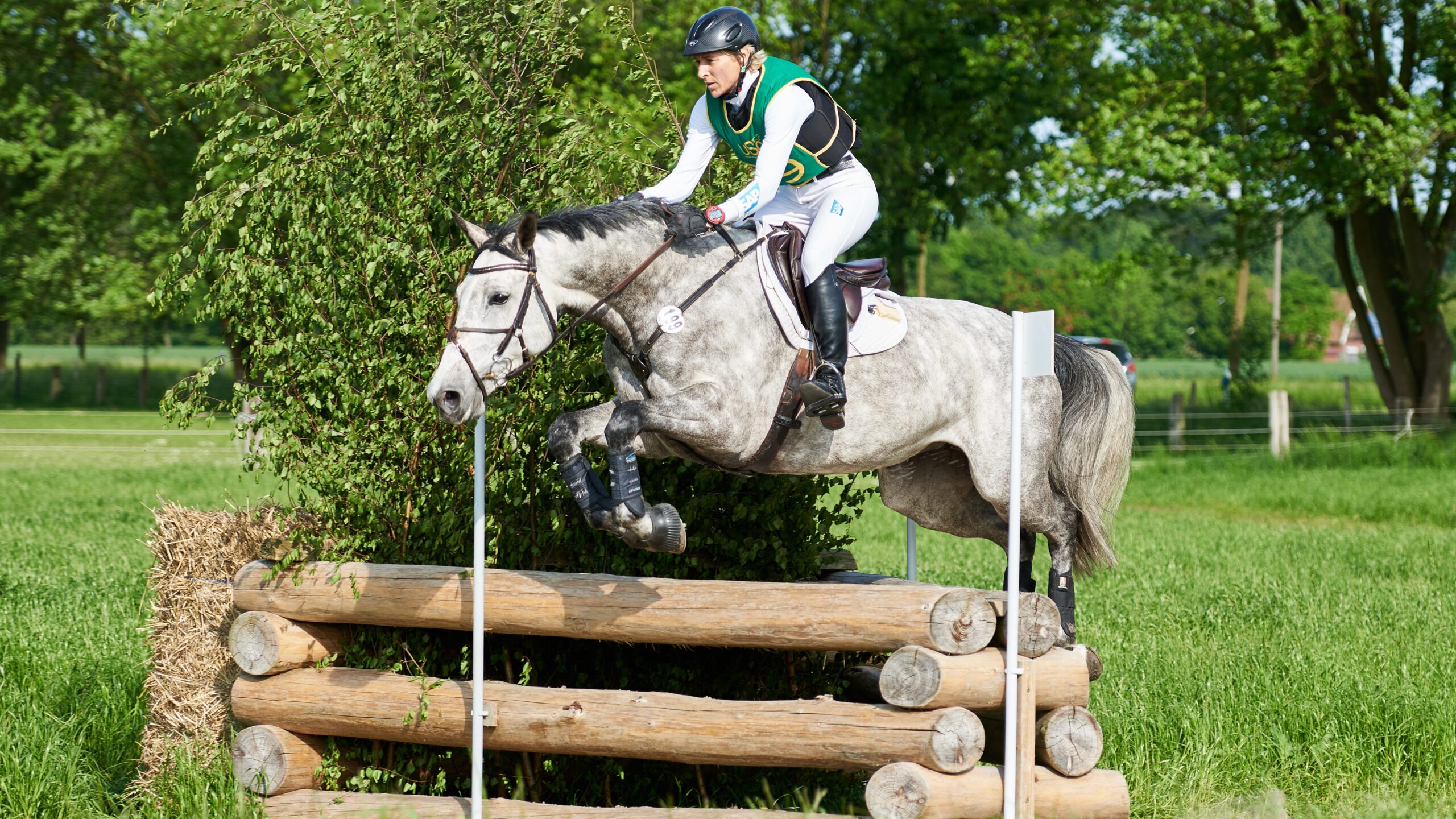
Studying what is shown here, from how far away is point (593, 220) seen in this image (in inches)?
164

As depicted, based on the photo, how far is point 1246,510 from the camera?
1469cm

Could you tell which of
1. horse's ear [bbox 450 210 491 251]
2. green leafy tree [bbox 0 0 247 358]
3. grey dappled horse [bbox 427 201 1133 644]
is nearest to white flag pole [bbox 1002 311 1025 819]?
grey dappled horse [bbox 427 201 1133 644]

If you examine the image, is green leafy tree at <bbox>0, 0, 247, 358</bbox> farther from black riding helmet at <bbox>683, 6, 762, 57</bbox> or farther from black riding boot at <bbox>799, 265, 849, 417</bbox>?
black riding boot at <bbox>799, 265, 849, 417</bbox>

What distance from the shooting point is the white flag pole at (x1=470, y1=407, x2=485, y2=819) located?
4195 mm

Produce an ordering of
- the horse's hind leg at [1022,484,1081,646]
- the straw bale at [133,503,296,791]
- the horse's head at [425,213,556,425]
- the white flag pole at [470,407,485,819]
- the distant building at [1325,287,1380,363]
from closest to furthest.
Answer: the horse's head at [425,213,556,425] < the white flag pole at [470,407,485,819] < the horse's hind leg at [1022,484,1081,646] < the straw bale at [133,503,296,791] < the distant building at [1325,287,1380,363]

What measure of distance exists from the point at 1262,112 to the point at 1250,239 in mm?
3342

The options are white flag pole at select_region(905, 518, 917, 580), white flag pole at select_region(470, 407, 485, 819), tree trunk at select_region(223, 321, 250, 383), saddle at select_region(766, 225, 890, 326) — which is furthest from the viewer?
white flag pole at select_region(905, 518, 917, 580)

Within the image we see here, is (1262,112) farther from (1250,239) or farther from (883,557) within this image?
(883,557)

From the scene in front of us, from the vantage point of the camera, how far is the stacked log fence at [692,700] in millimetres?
4145

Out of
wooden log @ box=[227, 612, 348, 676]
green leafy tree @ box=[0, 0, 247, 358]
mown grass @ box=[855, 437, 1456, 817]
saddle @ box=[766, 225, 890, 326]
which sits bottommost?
mown grass @ box=[855, 437, 1456, 817]

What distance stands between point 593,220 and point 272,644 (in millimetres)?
2071

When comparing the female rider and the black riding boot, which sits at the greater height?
the female rider

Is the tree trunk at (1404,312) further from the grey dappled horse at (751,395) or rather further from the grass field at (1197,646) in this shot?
the grey dappled horse at (751,395)

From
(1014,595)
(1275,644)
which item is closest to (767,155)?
(1014,595)
